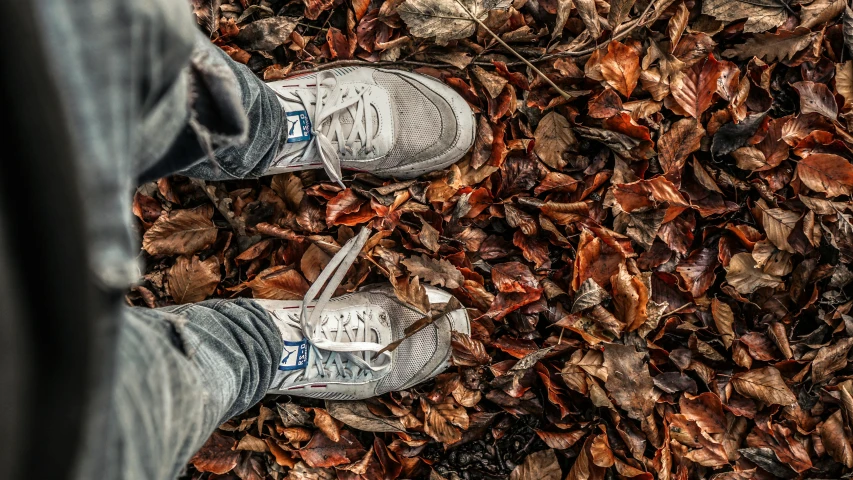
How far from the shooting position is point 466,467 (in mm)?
1391

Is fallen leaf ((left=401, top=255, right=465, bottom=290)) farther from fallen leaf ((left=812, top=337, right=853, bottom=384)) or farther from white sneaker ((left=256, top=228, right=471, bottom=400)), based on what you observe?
fallen leaf ((left=812, top=337, right=853, bottom=384))

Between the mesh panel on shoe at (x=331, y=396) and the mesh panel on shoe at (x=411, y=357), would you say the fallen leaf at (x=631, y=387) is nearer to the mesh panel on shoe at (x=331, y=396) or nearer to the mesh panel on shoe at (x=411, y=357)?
Result: the mesh panel on shoe at (x=411, y=357)

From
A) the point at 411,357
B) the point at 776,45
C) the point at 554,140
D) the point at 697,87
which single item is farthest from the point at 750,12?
the point at 411,357

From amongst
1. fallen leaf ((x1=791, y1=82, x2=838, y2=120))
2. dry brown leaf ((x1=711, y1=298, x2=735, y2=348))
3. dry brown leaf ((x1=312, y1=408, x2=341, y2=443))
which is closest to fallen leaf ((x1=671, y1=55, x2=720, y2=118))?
fallen leaf ((x1=791, y1=82, x2=838, y2=120))

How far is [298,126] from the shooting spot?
4.16 ft

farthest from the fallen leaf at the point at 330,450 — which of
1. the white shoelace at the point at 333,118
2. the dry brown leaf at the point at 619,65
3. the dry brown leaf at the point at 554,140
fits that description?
the dry brown leaf at the point at 619,65

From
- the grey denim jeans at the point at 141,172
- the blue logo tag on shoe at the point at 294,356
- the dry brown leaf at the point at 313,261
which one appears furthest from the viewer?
the dry brown leaf at the point at 313,261

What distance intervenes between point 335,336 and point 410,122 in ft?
1.85

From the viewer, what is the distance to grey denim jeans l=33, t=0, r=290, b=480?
35cm

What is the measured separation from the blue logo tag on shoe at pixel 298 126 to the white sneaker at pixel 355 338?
0.26 metres

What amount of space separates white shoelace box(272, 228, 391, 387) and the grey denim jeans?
328mm

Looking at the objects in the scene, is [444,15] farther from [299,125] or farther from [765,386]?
[765,386]

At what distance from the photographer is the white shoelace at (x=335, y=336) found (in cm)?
127

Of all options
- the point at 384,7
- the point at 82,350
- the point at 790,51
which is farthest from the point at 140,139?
the point at 790,51
